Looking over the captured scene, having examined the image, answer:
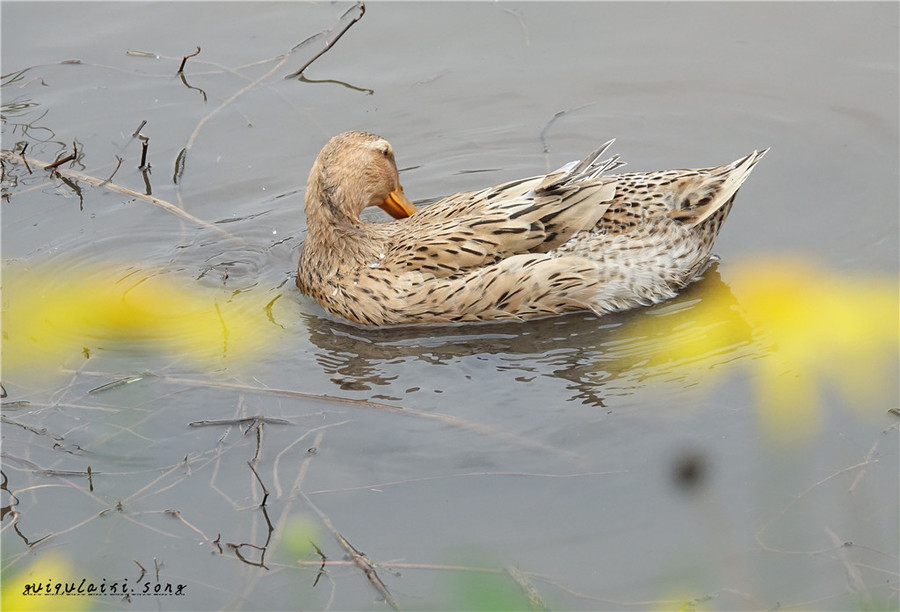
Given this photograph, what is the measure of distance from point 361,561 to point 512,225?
100 inches

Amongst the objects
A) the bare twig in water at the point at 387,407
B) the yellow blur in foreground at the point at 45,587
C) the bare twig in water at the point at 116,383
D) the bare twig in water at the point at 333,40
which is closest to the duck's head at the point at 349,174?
the bare twig in water at the point at 387,407

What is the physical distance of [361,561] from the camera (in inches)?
203

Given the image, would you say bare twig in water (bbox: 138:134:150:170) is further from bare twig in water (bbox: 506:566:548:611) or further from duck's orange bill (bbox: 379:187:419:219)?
bare twig in water (bbox: 506:566:548:611)

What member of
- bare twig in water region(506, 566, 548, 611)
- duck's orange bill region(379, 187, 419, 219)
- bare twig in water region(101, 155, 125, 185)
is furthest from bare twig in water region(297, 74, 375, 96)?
bare twig in water region(506, 566, 548, 611)

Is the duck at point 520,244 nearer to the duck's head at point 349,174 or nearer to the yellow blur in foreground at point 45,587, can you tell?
the duck's head at point 349,174

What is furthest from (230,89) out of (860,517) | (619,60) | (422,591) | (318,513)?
(860,517)

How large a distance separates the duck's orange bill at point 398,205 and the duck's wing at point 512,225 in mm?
707

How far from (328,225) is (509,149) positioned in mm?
2151

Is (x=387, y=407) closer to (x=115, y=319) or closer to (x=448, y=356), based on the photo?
(x=448, y=356)

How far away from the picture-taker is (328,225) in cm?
728

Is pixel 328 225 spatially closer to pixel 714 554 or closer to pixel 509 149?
pixel 509 149

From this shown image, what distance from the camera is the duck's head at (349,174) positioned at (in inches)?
285

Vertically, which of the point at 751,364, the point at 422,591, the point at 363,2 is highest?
the point at 363,2

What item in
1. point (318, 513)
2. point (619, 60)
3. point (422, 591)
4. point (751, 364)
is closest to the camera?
point (422, 591)
